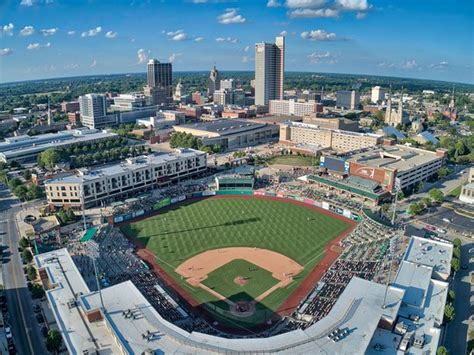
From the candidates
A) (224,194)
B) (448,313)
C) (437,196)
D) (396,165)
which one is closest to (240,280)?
(448,313)

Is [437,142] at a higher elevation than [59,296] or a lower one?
higher

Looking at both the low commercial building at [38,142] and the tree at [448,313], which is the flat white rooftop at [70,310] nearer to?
the tree at [448,313]

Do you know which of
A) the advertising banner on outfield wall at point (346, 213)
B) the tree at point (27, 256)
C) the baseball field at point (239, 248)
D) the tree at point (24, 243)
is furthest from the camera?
the advertising banner on outfield wall at point (346, 213)

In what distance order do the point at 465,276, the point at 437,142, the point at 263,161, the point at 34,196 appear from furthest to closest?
the point at 437,142 < the point at 263,161 < the point at 34,196 < the point at 465,276

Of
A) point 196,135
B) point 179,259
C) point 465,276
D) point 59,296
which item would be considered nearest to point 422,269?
point 465,276

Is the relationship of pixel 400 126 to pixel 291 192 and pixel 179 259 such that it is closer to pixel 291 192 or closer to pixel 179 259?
pixel 291 192

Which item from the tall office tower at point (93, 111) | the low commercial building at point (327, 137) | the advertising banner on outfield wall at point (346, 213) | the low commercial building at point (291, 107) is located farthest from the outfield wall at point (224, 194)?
the low commercial building at point (291, 107)

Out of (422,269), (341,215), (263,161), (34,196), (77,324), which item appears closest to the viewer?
(77,324)
